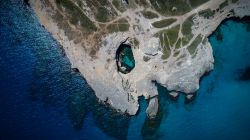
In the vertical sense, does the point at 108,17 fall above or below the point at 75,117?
above

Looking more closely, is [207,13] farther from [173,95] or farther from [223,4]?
[173,95]

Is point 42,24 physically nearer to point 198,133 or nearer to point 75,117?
point 75,117

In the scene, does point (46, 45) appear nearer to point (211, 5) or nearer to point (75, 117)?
point (75, 117)

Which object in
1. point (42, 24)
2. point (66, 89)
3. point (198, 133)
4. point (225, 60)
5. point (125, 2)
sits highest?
point (125, 2)

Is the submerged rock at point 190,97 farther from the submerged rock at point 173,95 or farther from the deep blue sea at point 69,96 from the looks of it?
the submerged rock at point 173,95

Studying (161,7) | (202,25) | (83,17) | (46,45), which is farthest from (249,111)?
(46,45)
